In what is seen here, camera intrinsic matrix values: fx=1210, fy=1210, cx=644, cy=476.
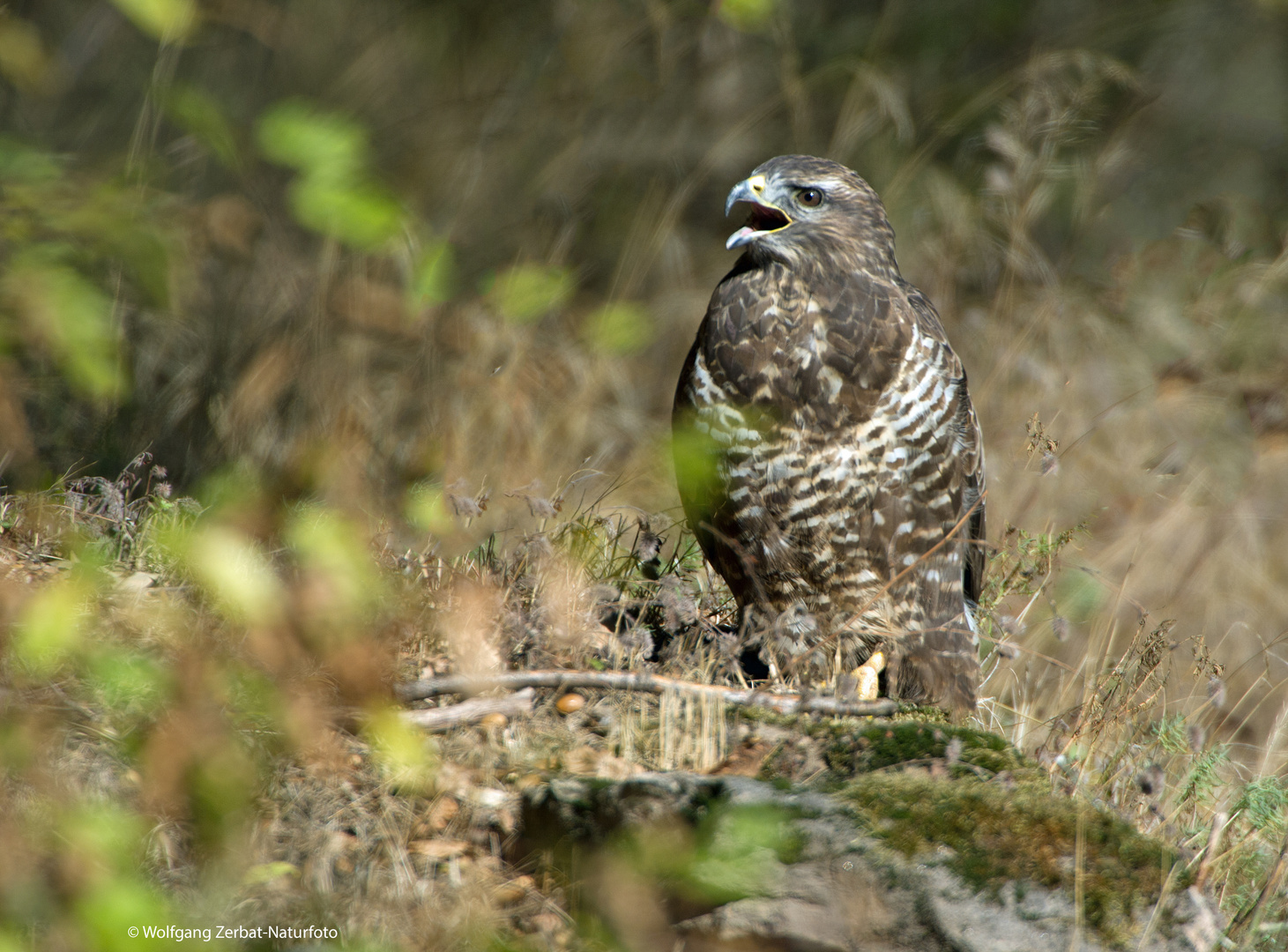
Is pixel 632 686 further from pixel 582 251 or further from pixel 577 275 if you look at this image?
pixel 582 251

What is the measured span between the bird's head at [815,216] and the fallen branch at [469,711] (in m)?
1.43

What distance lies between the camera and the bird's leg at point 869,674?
3.38 metres

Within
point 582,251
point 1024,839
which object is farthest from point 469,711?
point 582,251

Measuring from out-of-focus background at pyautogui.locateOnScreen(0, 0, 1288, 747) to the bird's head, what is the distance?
477mm

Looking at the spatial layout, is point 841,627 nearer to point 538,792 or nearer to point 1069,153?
point 538,792

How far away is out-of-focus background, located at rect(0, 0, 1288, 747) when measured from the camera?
2.51 m

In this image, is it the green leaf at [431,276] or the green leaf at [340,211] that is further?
the green leaf at [431,276]

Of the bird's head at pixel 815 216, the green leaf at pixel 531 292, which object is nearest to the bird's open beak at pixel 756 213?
the bird's head at pixel 815 216

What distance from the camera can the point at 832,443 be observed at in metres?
3.31

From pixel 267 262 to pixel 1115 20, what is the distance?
16.3ft

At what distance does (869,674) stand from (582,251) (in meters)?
3.18

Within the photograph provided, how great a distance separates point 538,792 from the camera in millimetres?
2387

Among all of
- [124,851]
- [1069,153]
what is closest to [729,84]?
[1069,153]

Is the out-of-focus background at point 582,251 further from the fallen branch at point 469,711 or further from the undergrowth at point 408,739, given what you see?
the fallen branch at point 469,711
